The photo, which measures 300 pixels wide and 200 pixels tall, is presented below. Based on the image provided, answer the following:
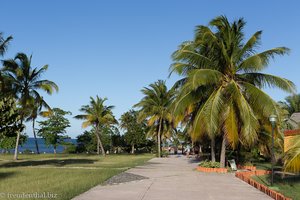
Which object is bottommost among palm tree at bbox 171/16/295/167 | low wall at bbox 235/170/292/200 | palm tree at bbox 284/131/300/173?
low wall at bbox 235/170/292/200

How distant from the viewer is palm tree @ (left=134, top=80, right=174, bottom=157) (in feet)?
142

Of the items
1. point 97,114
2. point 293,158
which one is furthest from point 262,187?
point 97,114

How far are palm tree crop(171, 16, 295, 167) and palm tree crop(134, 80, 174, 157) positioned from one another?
65.1 ft

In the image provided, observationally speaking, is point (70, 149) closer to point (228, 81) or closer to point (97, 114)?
point (97, 114)

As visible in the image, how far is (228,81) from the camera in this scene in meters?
22.3

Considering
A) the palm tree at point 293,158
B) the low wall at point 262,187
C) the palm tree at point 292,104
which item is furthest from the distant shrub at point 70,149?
the palm tree at point 293,158

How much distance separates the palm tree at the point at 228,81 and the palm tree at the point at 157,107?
781 inches

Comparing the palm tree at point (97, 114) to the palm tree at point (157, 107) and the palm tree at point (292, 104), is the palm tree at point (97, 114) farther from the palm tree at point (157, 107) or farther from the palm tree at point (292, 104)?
the palm tree at point (292, 104)

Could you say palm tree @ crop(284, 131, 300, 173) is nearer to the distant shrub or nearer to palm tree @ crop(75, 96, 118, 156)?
palm tree @ crop(75, 96, 118, 156)

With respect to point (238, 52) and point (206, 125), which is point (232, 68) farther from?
point (206, 125)

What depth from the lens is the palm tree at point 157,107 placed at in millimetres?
43312

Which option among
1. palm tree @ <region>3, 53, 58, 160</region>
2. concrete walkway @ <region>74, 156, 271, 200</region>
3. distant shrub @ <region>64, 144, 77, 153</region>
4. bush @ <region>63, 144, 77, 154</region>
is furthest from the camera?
distant shrub @ <region>64, 144, 77, 153</region>

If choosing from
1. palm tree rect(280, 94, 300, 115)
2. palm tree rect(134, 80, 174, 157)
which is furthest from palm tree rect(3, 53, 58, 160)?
palm tree rect(280, 94, 300, 115)

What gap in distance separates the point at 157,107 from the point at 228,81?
21240mm
